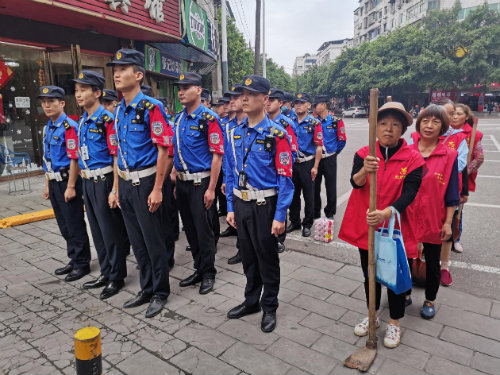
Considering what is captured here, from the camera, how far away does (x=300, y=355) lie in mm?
2896

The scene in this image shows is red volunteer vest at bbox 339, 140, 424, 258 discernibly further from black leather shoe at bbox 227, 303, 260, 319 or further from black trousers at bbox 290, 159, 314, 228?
black trousers at bbox 290, 159, 314, 228

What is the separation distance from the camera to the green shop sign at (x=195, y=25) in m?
11.9

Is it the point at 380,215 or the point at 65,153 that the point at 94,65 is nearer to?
the point at 65,153

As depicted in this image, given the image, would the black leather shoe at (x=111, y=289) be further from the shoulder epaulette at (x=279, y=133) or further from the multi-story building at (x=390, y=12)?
the multi-story building at (x=390, y=12)

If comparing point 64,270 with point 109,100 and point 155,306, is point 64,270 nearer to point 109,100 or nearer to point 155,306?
point 155,306

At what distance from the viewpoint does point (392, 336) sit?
3.01m

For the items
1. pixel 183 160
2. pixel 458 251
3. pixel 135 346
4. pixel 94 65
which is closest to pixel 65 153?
pixel 183 160

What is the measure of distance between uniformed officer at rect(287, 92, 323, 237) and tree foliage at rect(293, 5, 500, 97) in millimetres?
34280

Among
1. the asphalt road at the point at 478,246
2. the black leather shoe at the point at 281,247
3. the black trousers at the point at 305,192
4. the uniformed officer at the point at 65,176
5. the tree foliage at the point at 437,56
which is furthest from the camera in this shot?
the tree foliage at the point at 437,56

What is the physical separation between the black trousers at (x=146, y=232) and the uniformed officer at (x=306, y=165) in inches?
106

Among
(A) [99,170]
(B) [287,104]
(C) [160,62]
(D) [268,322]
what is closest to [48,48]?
(C) [160,62]

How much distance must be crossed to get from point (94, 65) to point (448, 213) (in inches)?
411

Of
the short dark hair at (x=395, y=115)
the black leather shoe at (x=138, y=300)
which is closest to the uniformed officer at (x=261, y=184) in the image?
the short dark hair at (x=395, y=115)

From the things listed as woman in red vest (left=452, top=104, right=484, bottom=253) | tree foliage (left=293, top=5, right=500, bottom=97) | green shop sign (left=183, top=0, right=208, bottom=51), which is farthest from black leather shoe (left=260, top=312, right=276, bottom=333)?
tree foliage (left=293, top=5, right=500, bottom=97)
